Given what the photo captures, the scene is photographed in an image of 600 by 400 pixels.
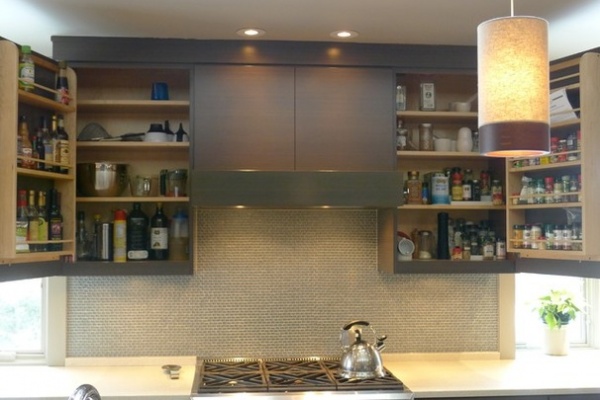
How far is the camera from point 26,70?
2766mm

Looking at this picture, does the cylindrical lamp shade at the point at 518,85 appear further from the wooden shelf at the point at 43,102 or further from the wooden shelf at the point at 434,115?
the wooden shelf at the point at 43,102

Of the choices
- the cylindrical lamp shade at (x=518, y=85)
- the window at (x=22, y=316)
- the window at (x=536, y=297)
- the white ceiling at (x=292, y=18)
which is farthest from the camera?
the window at (x=536, y=297)

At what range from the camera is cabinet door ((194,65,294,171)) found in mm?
3156

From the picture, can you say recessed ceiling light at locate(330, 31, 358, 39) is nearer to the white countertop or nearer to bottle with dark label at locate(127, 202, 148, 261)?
bottle with dark label at locate(127, 202, 148, 261)

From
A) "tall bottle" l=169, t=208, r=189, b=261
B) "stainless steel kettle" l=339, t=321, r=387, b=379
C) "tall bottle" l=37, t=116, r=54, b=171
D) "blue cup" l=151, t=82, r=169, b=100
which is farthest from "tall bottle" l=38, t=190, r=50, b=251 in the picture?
"stainless steel kettle" l=339, t=321, r=387, b=379

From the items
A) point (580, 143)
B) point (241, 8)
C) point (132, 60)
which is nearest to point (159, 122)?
point (132, 60)

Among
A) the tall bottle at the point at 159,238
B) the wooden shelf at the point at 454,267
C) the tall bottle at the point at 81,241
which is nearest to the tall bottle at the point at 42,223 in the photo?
the tall bottle at the point at 81,241

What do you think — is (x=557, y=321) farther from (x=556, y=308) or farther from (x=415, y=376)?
(x=415, y=376)

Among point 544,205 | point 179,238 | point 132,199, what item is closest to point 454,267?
point 544,205

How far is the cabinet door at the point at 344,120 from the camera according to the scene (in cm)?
321

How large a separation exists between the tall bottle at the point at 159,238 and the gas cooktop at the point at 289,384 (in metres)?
0.60

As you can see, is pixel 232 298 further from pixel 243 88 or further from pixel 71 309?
pixel 243 88

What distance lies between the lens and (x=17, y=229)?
9.02ft

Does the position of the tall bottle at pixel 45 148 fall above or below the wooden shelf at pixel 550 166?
above
